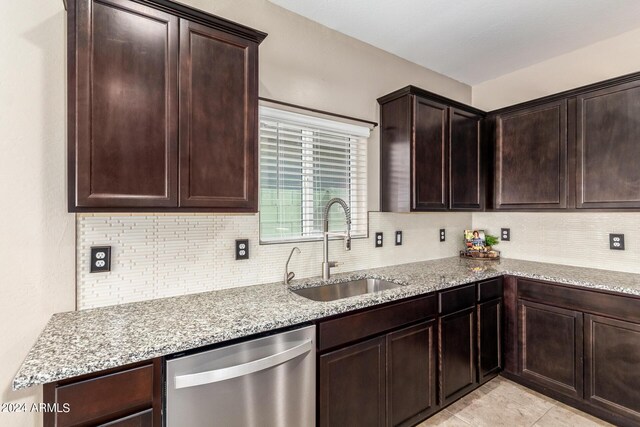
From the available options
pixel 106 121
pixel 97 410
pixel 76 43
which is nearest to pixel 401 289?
pixel 97 410

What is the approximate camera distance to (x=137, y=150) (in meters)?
1.36

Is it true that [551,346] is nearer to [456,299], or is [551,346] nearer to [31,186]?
[456,299]

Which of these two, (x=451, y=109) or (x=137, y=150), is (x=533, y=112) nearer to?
(x=451, y=109)

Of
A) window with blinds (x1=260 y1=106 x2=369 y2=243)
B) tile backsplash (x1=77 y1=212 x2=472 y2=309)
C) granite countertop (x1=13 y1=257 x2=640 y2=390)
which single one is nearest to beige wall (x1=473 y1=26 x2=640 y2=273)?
granite countertop (x1=13 y1=257 x2=640 y2=390)

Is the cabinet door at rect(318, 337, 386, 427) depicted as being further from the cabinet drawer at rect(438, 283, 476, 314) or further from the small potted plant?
the small potted plant

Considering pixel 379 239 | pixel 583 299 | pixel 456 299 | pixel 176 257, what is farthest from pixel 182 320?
pixel 583 299

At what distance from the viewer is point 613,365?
6.62 ft

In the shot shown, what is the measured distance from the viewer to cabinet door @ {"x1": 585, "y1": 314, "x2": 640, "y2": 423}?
1.94m

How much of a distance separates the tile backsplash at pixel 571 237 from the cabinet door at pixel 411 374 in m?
1.60

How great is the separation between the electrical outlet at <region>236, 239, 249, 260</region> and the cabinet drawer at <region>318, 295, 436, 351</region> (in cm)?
68

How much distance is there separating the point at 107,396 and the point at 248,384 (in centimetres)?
50

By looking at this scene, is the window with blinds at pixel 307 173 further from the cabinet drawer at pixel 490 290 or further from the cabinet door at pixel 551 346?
the cabinet door at pixel 551 346

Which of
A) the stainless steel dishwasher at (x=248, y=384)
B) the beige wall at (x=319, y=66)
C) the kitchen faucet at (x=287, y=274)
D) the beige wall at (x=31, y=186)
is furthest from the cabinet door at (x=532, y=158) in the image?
the beige wall at (x=31, y=186)

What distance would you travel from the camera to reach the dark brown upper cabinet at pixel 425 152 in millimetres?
2385
